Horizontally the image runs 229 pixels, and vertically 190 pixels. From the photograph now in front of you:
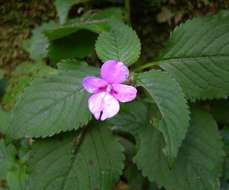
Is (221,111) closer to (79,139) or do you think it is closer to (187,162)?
(187,162)

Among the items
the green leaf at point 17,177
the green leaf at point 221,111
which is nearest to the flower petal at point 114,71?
the green leaf at point 17,177

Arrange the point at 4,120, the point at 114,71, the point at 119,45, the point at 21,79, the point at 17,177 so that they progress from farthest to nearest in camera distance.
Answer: the point at 21,79
the point at 4,120
the point at 17,177
the point at 119,45
the point at 114,71

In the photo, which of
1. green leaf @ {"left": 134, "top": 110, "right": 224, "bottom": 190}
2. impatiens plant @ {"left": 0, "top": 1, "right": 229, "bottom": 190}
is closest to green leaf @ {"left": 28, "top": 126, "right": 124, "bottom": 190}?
impatiens plant @ {"left": 0, "top": 1, "right": 229, "bottom": 190}

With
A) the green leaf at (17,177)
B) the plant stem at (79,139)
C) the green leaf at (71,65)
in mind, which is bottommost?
the green leaf at (17,177)

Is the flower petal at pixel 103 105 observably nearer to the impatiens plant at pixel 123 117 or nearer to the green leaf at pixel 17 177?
the impatiens plant at pixel 123 117

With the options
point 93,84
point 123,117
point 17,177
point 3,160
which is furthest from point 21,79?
point 93,84

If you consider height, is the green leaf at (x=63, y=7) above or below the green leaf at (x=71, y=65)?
below
